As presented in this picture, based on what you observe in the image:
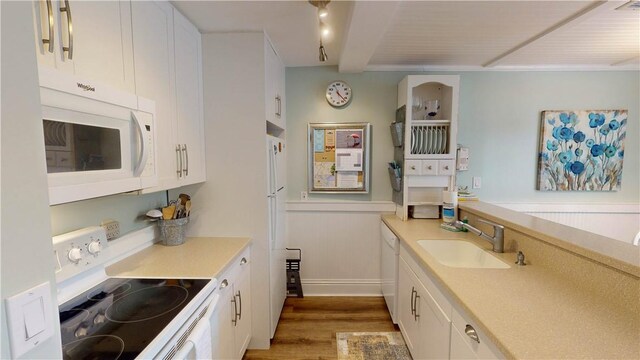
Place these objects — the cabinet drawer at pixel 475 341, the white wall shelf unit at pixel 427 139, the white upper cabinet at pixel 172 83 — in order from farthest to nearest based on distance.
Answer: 1. the white wall shelf unit at pixel 427 139
2. the white upper cabinet at pixel 172 83
3. the cabinet drawer at pixel 475 341

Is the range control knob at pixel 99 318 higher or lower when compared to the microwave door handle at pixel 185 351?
higher

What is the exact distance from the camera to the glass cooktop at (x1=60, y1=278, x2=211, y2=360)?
2.91ft

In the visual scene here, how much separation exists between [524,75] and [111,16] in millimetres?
3331

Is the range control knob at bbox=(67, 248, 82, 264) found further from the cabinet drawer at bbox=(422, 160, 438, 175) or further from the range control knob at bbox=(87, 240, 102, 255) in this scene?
the cabinet drawer at bbox=(422, 160, 438, 175)

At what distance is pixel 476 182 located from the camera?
9.50 ft

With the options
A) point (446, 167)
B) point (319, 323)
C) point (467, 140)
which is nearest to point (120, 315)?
point (319, 323)

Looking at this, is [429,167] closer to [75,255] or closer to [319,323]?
[319,323]

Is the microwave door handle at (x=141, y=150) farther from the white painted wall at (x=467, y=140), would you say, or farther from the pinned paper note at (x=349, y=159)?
the pinned paper note at (x=349, y=159)

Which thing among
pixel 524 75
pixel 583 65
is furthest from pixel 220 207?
pixel 583 65

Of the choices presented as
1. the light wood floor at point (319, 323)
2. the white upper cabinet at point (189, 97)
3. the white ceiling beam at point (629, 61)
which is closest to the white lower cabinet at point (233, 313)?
the light wood floor at point (319, 323)

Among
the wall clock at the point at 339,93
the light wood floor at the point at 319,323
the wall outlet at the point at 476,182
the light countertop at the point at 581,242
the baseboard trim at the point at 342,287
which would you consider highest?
the wall clock at the point at 339,93

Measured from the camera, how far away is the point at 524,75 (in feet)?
9.21

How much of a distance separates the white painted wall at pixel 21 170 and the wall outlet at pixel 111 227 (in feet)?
3.78

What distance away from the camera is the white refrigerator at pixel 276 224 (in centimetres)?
213
